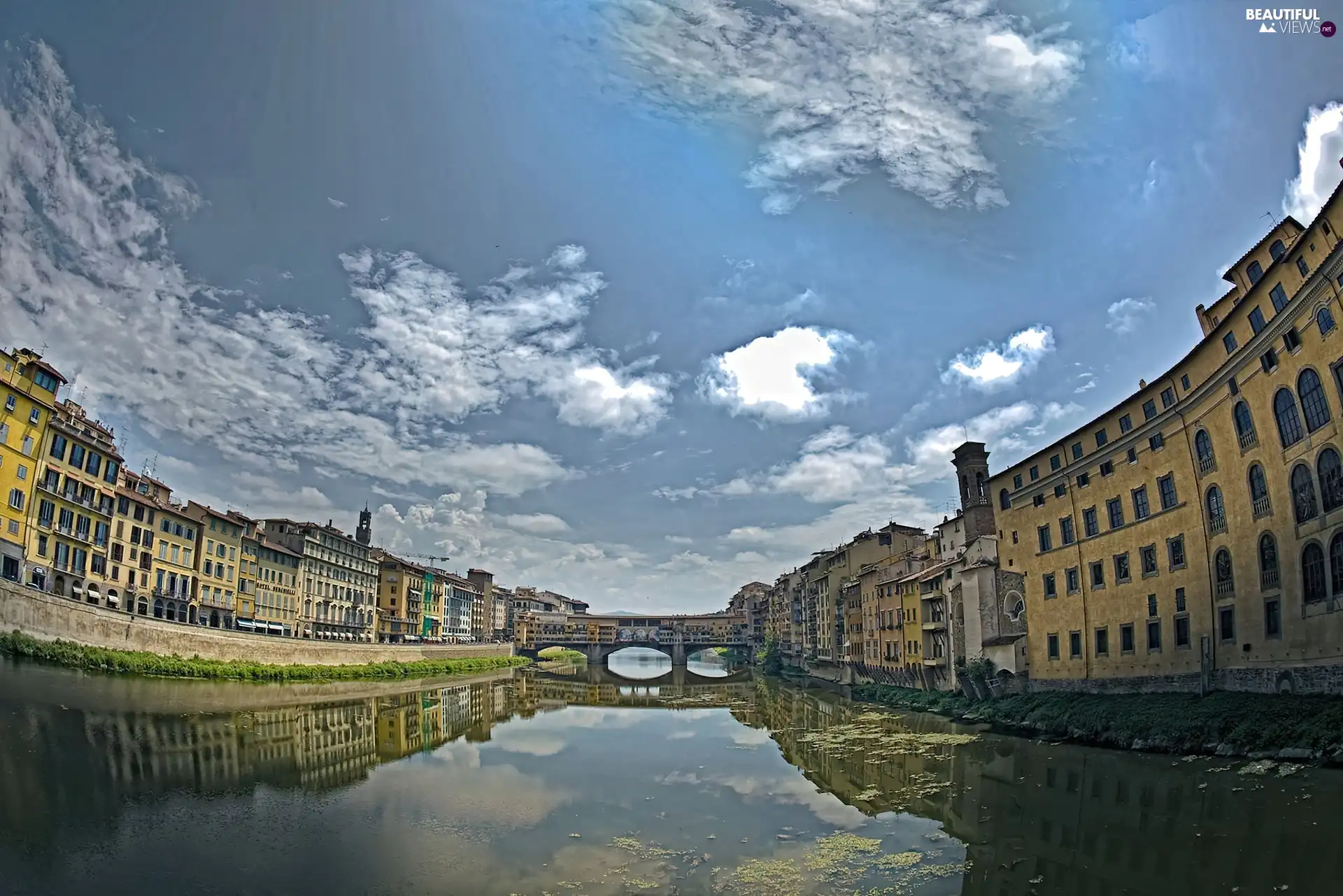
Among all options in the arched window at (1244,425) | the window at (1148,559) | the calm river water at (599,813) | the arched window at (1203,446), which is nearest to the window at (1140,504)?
the window at (1148,559)

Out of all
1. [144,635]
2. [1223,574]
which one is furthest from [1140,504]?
[144,635]

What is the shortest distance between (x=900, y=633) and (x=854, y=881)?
59120 millimetres

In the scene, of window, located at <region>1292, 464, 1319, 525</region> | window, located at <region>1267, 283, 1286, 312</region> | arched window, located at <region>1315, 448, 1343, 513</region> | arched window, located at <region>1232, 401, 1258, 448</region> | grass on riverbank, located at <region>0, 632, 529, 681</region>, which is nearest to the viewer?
arched window, located at <region>1315, 448, 1343, 513</region>

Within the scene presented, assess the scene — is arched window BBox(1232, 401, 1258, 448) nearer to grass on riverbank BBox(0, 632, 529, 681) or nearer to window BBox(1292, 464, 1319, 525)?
window BBox(1292, 464, 1319, 525)

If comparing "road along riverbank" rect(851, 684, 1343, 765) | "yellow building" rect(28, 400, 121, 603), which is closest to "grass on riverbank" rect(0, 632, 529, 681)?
"yellow building" rect(28, 400, 121, 603)

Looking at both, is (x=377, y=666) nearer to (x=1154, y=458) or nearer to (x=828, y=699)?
(x=828, y=699)

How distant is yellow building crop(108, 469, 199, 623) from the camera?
204ft

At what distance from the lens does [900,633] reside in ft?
247

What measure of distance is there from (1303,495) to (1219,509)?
6.44 metres

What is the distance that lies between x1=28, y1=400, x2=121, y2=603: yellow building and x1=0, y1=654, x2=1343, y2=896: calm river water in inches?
613

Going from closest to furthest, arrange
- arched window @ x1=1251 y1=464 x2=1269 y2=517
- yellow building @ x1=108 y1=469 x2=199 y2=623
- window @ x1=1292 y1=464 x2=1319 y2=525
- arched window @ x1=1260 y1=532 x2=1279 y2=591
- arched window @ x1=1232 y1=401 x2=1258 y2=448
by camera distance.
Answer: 1. window @ x1=1292 y1=464 x2=1319 y2=525
2. arched window @ x1=1260 y1=532 x2=1279 y2=591
3. arched window @ x1=1251 y1=464 x2=1269 y2=517
4. arched window @ x1=1232 y1=401 x2=1258 y2=448
5. yellow building @ x1=108 y1=469 x2=199 y2=623

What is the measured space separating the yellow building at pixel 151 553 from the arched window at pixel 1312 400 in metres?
79.3

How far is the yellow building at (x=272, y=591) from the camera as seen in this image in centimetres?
8512

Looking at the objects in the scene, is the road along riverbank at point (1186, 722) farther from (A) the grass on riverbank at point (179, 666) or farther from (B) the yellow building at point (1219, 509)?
(A) the grass on riverbank at point (179, 666)
